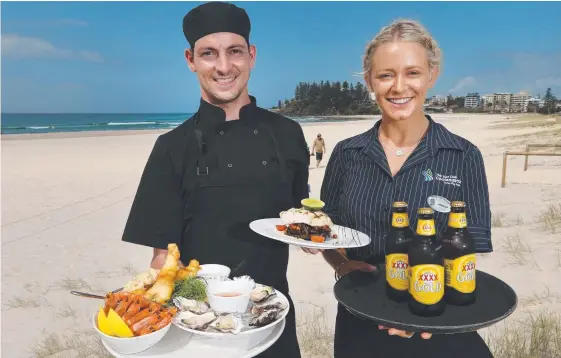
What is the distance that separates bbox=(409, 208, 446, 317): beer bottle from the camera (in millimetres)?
2207

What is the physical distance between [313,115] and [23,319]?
117546 millimetres

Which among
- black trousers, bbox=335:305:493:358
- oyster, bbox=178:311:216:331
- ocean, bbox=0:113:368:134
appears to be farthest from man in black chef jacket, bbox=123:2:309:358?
ocean, bbox=0:113:368:134

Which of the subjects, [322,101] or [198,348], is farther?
[322,101]

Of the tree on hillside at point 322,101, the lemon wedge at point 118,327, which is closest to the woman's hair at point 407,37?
the lemon wedge at point 118,327

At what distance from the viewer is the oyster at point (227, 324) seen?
7.22 ft

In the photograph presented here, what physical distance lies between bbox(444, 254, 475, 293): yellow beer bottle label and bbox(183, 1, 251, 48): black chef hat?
184 centimetres

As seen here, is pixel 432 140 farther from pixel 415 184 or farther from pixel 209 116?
pixel 209 116

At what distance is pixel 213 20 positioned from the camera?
3.00 m

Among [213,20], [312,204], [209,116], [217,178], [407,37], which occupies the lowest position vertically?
[312,204]

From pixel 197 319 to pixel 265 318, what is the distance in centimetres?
31

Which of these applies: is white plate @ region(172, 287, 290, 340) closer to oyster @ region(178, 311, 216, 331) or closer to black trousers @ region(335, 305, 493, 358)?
oyster @ region(178, 311, 216, 331)

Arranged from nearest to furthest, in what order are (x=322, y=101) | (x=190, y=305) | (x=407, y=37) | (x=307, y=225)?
1. (x=190, y=305)
2. (x=407, y=37)
3. (x=307, y=225)
4. (x=322, y=101)

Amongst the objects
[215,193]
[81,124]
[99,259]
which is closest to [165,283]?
[215,193]

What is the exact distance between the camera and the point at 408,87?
2.66 metres
